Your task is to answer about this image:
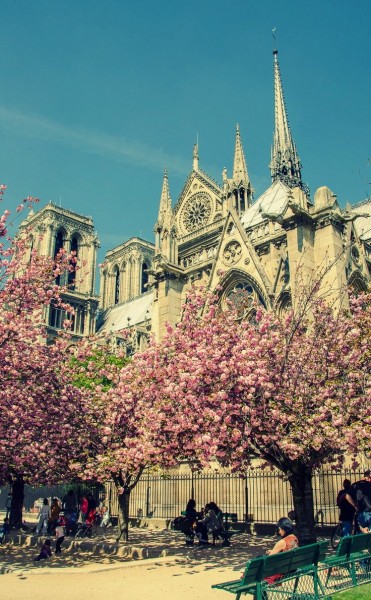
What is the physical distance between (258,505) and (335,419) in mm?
9712

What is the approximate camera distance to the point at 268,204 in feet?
127

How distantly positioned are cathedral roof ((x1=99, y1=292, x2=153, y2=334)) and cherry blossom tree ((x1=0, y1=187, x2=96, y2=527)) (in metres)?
55.8

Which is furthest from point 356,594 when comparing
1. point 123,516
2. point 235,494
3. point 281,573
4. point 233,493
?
point 233,493

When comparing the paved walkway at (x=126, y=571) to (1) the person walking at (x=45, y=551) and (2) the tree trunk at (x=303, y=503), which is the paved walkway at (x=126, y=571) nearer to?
(1) the person walking at (x=45, y=551)

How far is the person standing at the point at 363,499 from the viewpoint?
12.8 meters

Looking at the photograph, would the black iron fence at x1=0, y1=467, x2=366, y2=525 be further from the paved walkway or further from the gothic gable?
the gothic gable

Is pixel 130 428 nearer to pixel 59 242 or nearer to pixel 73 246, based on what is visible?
pixel 59 242

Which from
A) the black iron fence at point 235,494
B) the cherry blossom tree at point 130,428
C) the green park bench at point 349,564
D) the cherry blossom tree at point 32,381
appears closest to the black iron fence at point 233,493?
the black iron fence at point 235,494

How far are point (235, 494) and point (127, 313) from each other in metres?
64.1

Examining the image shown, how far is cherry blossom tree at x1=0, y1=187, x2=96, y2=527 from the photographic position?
45.2 ft

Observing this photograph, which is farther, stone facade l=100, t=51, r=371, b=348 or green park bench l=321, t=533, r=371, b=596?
stone facade l=100, t=51, r=371, b=348

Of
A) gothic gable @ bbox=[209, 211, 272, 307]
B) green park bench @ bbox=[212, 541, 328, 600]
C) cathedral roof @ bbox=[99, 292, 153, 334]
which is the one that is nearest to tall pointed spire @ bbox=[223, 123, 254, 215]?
gothic gable @ bbox=[209, 211, 272, 307]

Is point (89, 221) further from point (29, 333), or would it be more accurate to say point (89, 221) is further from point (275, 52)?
point (29, 333)

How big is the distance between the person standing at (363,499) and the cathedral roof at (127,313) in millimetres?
59301
